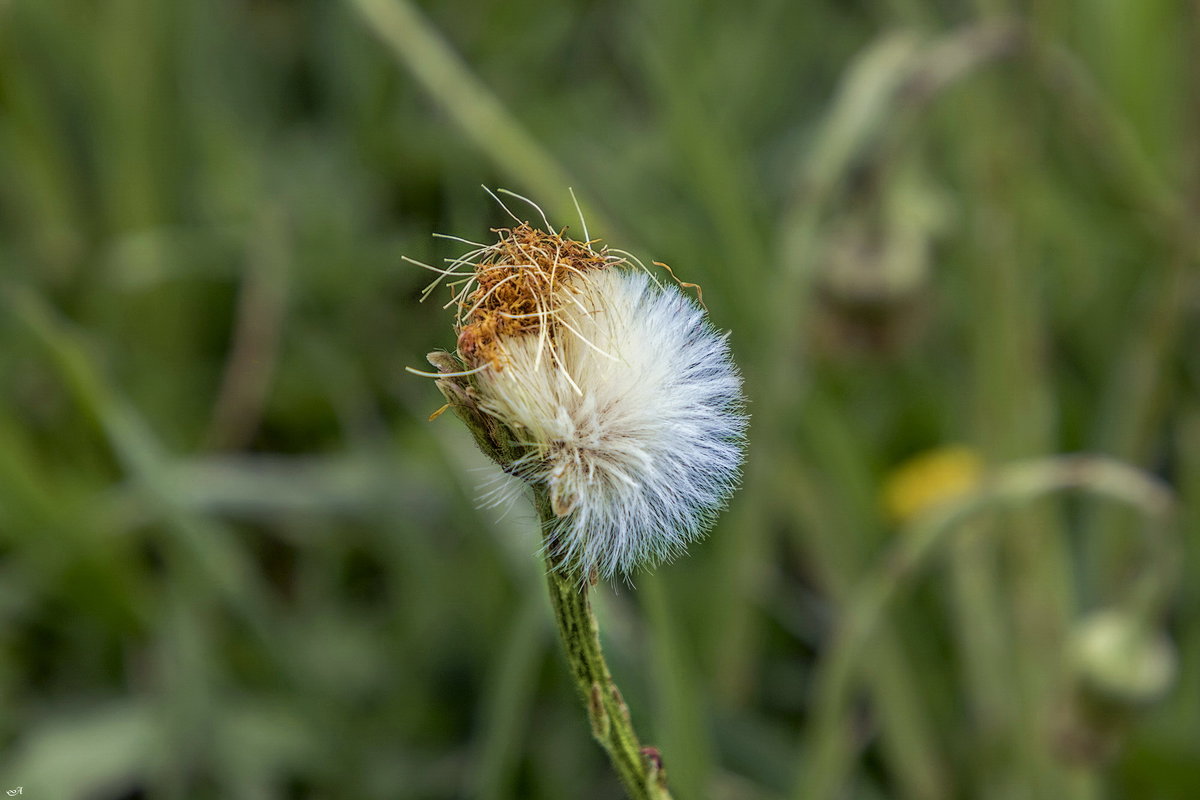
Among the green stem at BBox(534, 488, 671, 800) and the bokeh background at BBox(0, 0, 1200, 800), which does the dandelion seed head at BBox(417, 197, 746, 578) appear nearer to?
the green stem at BBox(534, 488, 671, 800)

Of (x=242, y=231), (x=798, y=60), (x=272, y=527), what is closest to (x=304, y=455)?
(x=272, y=527)

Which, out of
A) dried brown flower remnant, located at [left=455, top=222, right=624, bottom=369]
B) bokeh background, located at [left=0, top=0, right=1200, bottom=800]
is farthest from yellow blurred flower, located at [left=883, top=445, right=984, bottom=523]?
dried brown flower remnant, located at [left=455, top=222, right=624, bottom=369]

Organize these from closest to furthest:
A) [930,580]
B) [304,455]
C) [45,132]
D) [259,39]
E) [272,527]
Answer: [930,580]
[272,527]
[304,455]
[45,132]
[259,39]

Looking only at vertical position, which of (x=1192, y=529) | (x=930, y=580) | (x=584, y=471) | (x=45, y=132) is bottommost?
(x=584, y=471)

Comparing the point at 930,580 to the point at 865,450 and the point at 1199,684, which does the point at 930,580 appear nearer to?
the point at 865,450

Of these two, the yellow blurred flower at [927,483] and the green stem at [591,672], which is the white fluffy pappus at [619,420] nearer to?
the green stem at [591,672]

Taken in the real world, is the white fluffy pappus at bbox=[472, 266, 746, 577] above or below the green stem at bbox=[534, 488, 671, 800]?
above
